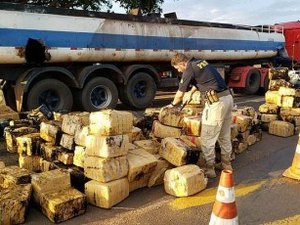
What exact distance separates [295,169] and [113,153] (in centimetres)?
246

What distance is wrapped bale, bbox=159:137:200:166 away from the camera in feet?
15.5

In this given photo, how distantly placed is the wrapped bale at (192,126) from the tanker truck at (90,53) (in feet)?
13.2

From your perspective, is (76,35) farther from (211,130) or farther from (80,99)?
Answer: (211,130)

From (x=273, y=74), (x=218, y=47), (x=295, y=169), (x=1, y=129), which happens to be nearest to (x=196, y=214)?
(x=295, y=169)

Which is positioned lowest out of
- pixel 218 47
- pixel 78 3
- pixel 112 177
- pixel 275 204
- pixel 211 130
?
pixel 275 204

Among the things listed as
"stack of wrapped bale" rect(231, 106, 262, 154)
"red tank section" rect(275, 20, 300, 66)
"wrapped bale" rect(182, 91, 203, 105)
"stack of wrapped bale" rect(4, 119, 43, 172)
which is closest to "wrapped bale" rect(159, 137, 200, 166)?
"stack of wrapped bale" rect(231, 106, 262, 154)

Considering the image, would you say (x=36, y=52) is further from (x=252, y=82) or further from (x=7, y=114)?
(x=252, y=82)

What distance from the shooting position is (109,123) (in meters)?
4.39

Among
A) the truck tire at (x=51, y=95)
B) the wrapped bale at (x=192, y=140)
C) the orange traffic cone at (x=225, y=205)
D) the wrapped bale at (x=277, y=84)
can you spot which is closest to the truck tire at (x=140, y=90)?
the truck tire at (x=51, y=95)

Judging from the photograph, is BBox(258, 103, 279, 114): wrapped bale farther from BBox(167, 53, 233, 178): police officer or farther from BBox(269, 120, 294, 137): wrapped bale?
BBox(167, 53, 233, 178): police officer

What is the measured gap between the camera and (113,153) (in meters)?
4.31

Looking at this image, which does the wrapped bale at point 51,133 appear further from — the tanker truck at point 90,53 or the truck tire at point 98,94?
the truck tire at point 98,94

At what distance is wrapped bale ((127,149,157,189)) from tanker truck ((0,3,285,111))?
4332 mm

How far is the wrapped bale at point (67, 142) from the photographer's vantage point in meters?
5.02
